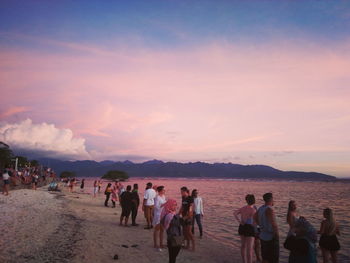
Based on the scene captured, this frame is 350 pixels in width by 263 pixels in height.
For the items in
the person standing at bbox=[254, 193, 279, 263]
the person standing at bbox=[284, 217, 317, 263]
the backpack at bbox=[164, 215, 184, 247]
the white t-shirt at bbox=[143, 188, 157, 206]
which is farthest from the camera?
the white t-shirt at bbox=[143, 188, 157, 206]

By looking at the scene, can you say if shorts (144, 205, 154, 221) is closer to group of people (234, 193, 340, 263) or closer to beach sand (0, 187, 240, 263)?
beach sand (0, 187, 240, 263)

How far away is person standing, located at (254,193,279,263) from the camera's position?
22.9ft

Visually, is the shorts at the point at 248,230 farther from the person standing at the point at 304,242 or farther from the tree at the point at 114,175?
the tree at the point at 114,175

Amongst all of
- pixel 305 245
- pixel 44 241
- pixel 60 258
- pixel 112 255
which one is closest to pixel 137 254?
pixel 112 255

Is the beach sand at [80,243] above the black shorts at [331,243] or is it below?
below

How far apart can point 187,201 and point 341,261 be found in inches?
277

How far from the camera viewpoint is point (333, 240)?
805 cm

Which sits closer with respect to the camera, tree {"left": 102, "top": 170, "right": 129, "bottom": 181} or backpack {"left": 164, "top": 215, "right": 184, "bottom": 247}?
backpack {"left": 164, "top": 215, "right": 184, "bottom": 247}

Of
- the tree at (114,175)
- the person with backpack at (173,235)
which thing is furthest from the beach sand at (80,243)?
the tree at (114,175)

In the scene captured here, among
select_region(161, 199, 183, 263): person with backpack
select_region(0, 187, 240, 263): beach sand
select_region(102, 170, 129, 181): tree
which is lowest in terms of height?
select_region(102, 170, 129, 181): tree

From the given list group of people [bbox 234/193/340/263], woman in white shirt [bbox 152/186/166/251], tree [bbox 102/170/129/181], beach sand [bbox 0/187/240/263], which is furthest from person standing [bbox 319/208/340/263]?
tree [bbox 102/170/129/181]

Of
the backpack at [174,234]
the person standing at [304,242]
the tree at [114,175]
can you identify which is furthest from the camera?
the tree at [114,175]

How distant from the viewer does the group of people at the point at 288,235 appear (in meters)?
6.13

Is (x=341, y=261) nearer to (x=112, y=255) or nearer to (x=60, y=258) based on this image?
(x=112, y=255)
